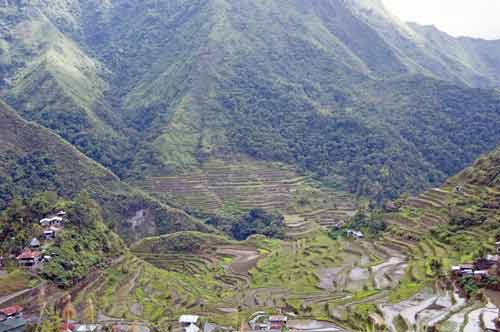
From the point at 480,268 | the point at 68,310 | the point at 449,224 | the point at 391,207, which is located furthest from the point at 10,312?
the point at 391,207

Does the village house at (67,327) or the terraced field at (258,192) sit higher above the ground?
the terraced field at (258,192)

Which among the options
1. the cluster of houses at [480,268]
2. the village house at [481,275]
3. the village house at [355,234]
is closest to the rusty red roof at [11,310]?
the cluster of houses at [480,268]

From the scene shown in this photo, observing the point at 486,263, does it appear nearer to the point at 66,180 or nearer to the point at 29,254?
the point at 29,254

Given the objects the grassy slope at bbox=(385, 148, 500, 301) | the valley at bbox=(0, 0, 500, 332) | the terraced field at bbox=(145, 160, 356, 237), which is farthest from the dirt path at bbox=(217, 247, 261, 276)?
the terraced field at bbox=(145, 160, 356, 237)

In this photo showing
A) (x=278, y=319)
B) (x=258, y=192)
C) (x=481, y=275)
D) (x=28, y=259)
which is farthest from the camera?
(x=258, y=192)

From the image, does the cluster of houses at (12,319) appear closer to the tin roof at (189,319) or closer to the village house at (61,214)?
the tin roof at (189,319)

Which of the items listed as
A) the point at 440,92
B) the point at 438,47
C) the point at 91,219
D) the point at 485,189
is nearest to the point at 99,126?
the point at 91,219
